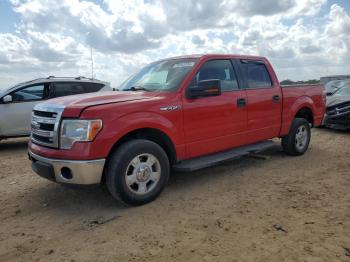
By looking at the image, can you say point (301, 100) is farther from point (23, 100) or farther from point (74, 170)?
point (23, 100)

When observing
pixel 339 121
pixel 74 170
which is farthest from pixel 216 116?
pixel 339 121

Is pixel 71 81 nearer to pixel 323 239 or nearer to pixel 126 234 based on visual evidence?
pixel 126 234

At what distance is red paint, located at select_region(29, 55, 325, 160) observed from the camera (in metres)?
3.90

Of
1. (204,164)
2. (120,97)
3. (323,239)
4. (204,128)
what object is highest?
(120,97)

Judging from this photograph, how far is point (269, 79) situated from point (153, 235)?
12.9 ft

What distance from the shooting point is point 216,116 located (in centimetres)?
503

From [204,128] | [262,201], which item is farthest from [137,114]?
[262,201]

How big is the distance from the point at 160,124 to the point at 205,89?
784 millimetres

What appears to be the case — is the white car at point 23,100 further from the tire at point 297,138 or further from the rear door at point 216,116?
the tire at point 297,138

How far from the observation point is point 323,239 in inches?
128

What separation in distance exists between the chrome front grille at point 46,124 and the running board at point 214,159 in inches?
64.8

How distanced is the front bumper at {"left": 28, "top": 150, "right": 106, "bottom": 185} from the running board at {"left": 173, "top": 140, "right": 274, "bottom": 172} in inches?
46.9

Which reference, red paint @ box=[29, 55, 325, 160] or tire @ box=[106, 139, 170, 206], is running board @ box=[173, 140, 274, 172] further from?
tire @ box=[106, 139, 170, 206]

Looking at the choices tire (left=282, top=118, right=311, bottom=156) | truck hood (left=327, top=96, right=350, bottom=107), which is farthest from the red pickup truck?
truck hood (left=327, top=96, right=350, bottom=107)
